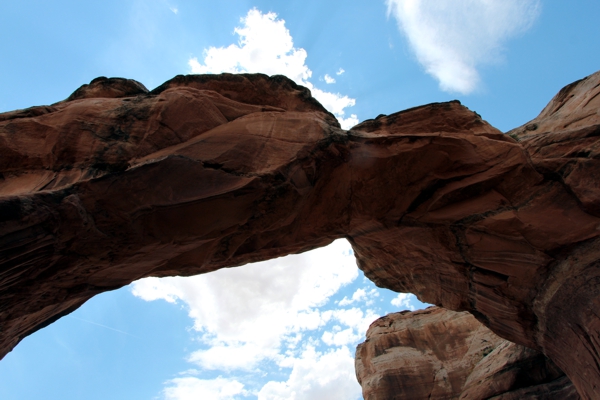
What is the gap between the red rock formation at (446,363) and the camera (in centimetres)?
1664

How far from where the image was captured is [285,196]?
Answer: 10695 millimetres

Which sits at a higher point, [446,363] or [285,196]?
[285,196]

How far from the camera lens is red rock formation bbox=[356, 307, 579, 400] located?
1664 cm

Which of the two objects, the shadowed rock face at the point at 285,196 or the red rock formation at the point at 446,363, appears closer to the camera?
the shadowed rock face at the point at 285,196

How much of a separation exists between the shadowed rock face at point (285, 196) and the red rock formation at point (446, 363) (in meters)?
5.57

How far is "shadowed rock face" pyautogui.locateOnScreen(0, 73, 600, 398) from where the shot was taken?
919 centimetres

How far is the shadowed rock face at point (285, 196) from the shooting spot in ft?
30.1

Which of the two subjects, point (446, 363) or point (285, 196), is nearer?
point (285, 196)

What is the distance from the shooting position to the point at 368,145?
449 inches

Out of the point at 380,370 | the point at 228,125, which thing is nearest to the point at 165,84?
the point at 228,125

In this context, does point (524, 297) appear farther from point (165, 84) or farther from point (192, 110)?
point (165, 84)

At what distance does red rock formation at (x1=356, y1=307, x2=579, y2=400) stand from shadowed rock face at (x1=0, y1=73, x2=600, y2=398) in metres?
5.57

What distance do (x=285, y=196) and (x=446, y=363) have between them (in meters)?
18.2

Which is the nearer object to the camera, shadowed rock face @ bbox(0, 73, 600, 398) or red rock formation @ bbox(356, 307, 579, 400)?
shadowed rock face @ bbox(0, 73, 600, 398)
